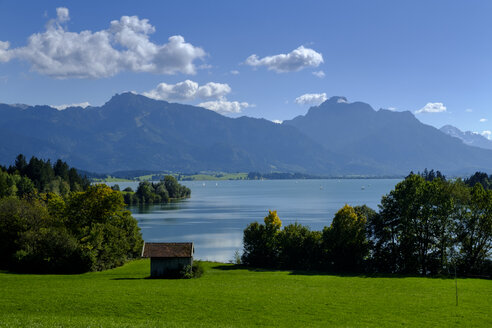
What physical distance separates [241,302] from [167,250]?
17.1 metres

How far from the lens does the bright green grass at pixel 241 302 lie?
25.7 metres

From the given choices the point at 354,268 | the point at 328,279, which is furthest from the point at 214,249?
the point at 328,279

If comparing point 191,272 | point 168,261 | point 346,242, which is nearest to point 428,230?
point 346,242

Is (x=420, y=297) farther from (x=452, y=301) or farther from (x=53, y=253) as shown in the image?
(x=53, y=253)

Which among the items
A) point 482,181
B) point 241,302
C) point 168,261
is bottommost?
point 241,302

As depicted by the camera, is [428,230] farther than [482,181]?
No

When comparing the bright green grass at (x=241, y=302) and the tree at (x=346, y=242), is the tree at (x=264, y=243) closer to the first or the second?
the tree at (x=346, y=242)

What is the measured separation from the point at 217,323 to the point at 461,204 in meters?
40.3

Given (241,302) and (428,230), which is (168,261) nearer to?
(241,302)

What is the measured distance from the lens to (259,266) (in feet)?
187

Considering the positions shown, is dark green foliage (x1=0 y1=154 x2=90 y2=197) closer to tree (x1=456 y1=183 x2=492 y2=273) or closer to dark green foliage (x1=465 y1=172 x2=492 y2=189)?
tree (x1=456 y1=183 x2=492 y2=273)

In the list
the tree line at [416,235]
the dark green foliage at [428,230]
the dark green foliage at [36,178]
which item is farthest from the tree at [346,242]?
the dark green foliage at [36,178]

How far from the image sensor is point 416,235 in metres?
52.5

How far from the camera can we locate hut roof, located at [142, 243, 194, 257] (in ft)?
148
